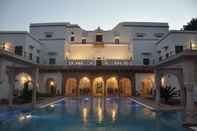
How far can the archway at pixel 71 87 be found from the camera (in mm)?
39469

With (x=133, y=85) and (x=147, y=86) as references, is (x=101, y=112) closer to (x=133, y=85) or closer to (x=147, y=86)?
(x=133, y=85)

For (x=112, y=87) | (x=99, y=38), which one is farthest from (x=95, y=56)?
(x=112, y=87)

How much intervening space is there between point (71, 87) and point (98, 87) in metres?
4.52

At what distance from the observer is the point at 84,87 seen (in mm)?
41656

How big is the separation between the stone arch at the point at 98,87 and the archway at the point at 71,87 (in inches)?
124

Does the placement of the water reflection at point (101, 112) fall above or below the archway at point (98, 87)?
below

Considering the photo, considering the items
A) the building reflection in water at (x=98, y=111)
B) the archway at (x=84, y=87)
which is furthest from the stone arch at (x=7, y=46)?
the archway at (x=84, y=87)

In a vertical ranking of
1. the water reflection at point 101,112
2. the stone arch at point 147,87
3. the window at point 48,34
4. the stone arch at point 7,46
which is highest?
the window at point 48,34

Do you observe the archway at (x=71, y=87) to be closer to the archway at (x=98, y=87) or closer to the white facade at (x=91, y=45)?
the white facade at (x=91, y=45)

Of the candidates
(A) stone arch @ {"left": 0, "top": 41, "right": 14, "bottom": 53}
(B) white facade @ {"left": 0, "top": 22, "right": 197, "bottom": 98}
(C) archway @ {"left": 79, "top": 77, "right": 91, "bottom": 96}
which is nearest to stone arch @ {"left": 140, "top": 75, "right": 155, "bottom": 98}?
(B) white facade @ {"left": 0, "top": 22, "right": 197, "bottom": 98}

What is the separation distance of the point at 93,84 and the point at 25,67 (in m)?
19.1

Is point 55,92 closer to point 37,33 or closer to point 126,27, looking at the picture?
point 37,33

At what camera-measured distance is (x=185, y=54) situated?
14.3 m

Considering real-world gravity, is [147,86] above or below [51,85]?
below
